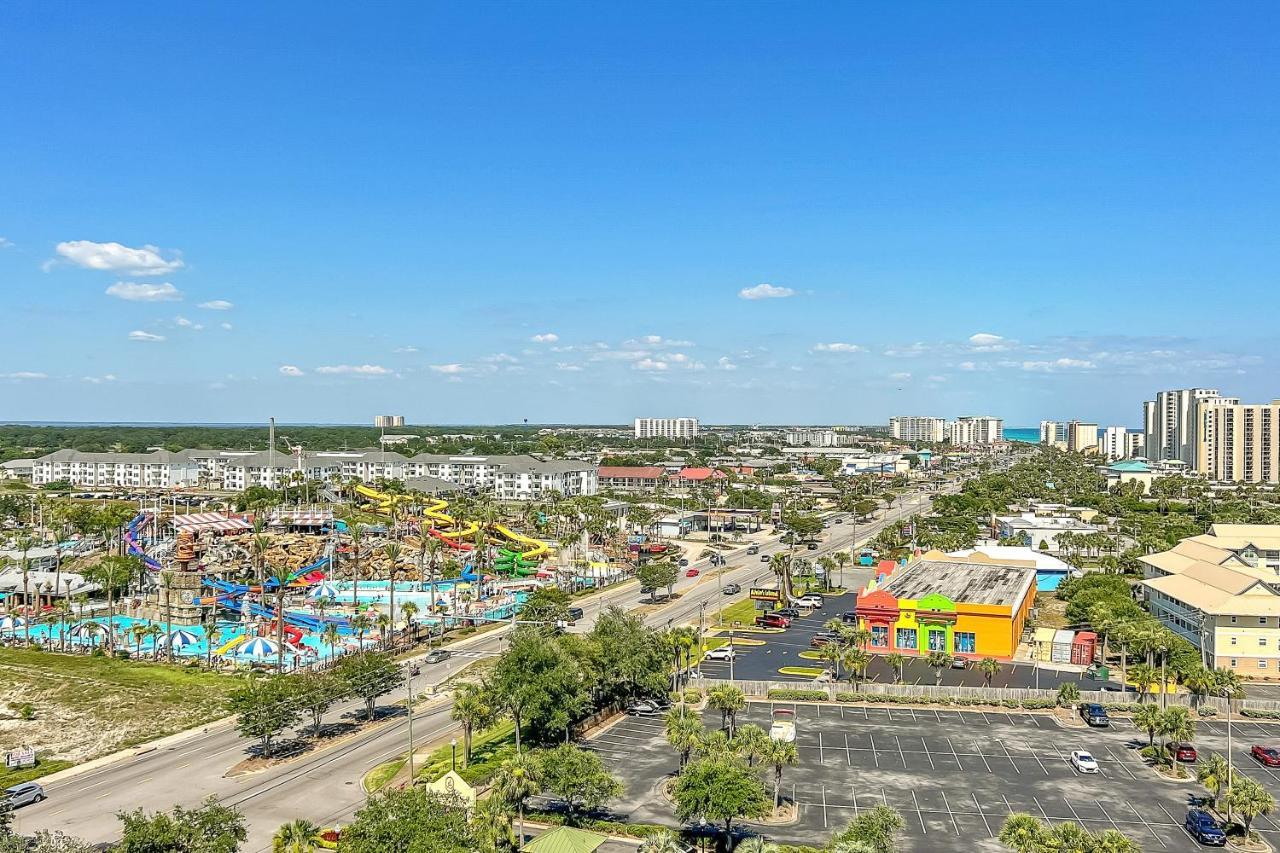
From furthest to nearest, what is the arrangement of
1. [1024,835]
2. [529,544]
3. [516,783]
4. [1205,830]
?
1. [529,544]
2. [1205,830]
3. [516,783]
4. [1024,835]

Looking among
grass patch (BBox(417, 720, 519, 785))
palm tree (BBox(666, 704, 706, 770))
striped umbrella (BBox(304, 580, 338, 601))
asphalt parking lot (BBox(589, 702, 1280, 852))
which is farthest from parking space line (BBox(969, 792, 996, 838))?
striped umbrella (BBox(304, 580, 338, 601))

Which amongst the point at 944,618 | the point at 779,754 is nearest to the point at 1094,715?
A: the point at 944,618

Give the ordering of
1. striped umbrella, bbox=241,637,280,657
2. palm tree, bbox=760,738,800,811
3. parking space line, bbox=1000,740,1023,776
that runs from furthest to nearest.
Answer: striped umbrella, bbox=241,637,280,657
parking space line, bbox=1000,740,1023,776
palm tree, bbox=760,738,800,811

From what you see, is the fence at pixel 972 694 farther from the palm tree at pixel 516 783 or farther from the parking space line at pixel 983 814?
the palm tree at pixel 516 783

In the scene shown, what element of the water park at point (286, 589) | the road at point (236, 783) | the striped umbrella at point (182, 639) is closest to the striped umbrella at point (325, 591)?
the water park at point (286, 589)

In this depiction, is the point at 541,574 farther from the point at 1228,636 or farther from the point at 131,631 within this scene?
the point at 1228,636

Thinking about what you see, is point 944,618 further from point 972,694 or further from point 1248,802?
point 1248,802

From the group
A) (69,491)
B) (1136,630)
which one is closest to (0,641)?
(1136,630)

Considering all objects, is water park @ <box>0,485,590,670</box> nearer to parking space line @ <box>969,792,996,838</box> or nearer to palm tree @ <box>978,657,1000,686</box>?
palm tree @ <box>978,657,1000,686</box>
